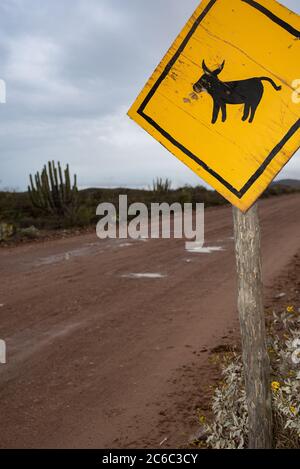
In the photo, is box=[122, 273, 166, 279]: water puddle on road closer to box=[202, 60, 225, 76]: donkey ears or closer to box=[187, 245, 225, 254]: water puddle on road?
box=[187, 245, 225, 254]: water puddle on road

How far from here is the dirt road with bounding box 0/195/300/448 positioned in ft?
10.9

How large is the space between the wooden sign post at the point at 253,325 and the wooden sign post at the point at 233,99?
12mm

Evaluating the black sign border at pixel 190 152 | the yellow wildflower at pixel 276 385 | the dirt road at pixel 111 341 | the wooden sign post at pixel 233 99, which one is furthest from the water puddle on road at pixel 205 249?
the black sign border at pixel 190 152

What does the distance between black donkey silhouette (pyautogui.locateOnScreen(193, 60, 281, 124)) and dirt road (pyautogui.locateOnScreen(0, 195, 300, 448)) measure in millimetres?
2100

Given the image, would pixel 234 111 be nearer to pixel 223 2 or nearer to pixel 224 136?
pixel 224 136

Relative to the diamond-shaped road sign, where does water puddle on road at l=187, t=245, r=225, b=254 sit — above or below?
below

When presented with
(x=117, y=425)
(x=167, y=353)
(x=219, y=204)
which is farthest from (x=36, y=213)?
(x=117, y=425)

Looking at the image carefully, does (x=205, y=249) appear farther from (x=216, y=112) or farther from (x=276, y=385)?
(x=216, y=112)

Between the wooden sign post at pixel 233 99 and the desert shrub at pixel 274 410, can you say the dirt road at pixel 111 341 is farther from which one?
the wooden sign post at pixel 233 99

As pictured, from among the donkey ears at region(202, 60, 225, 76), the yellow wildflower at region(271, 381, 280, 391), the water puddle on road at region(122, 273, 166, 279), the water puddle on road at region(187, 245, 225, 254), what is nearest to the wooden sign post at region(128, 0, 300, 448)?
the donkey ears at region(202, 60, 225, 76)

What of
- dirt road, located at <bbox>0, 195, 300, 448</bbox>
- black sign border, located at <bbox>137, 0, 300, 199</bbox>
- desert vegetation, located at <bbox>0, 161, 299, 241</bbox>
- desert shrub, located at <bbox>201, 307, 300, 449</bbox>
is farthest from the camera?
desert vegetation, located at <bbox>0, 161, 299, 241</bbox>

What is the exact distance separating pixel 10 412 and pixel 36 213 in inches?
459

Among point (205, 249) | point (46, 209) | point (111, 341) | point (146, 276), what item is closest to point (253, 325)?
point (111, 341)
